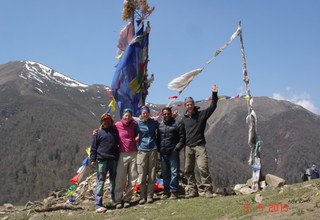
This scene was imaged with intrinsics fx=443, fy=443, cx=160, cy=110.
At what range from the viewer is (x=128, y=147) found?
485 inches

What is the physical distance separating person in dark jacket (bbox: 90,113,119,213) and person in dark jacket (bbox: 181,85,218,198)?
6.71ft

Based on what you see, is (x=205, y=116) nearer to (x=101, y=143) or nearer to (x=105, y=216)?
(x=101, y=143)

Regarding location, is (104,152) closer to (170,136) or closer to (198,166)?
(170,136)

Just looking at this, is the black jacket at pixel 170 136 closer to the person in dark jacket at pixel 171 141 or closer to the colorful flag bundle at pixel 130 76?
the person in dark jacket at pixel 171 141

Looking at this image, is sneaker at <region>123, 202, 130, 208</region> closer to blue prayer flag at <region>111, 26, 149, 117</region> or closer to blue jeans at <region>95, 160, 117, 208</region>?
blue jeans at <region>95, 160, 117, 208</region>

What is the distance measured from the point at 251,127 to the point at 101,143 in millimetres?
5638

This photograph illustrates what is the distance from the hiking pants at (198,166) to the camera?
12.3 meters

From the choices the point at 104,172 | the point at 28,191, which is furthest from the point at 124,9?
the point at 28,191

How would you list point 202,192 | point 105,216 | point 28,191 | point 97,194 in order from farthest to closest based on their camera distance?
1. point 28,191
2. point 202,192
3. point 97,194
4. point 105,216

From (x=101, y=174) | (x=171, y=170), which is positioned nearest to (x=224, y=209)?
(x=171, y=170)

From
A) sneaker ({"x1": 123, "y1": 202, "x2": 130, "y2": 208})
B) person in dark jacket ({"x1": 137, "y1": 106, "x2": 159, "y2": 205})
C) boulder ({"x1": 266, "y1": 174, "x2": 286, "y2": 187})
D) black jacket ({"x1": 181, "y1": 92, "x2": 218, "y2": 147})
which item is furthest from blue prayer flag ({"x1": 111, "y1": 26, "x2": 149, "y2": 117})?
sneaker ({"x1": 123, "y1": 202, "x2": 130, "y2": 208})


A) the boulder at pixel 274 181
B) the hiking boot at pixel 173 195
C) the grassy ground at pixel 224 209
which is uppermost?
the boulder at pixel 274 181

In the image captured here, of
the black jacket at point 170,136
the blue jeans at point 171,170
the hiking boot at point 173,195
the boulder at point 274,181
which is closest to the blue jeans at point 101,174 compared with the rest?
the black jacket at point 170,136

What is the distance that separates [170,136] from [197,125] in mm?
855
